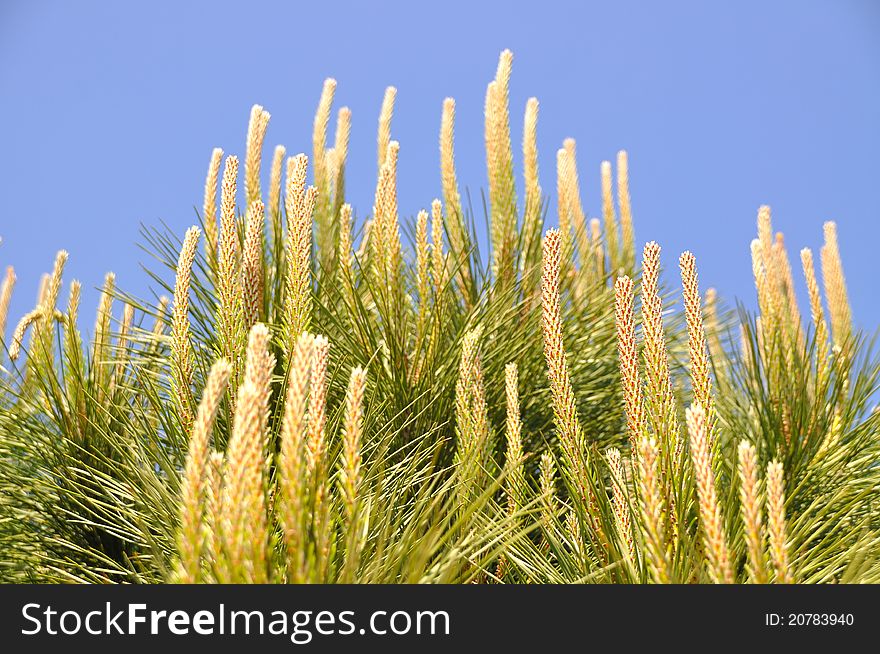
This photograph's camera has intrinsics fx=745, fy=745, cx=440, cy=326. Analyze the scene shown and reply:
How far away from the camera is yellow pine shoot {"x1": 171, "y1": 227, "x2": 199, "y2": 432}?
1.06m

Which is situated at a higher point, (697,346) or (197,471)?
(697,346)

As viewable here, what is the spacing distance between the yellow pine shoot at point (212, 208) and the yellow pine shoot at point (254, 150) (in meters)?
0.09

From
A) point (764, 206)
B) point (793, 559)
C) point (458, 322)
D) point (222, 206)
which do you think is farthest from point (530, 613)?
point (764, 206)

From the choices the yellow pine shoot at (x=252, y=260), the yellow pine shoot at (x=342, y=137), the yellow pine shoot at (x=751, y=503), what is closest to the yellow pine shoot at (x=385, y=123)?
the yellow pine shoot at (x=342, y=137)

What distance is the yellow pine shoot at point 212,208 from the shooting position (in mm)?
1391

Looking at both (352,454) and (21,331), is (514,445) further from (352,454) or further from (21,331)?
(21,331)

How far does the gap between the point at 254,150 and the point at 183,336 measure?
1.87ft

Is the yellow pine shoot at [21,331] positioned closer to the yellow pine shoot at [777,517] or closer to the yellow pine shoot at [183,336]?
the yellow pine shoot at [183,336]

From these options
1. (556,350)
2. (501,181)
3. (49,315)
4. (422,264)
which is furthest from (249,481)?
(501,181)

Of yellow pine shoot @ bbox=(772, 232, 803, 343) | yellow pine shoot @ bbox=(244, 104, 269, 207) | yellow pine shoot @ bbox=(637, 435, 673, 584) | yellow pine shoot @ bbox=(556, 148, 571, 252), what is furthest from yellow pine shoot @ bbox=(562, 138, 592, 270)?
yellow pine shoot @ bbox=(637, 435, 673, 584)

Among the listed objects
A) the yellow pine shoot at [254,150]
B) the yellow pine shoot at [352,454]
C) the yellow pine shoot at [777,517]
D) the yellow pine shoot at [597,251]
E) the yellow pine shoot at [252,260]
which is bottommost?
the yellow pine shoot at [777,517]

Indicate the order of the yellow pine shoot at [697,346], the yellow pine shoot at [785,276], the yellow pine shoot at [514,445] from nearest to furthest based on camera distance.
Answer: the yellow pine shoot at [697,346], the yellow pine shoot at [514,445], the yellow pine shoot at [785,276]

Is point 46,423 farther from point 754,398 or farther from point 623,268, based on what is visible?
point 623,268

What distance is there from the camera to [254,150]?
151cm
